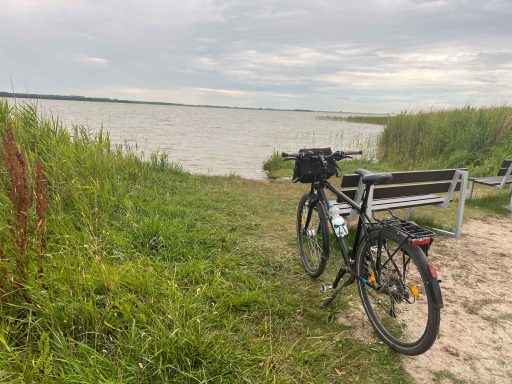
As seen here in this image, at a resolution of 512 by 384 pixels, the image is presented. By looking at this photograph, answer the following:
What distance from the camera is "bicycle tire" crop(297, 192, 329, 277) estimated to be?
10.6 ft

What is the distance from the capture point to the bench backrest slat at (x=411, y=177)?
407cm

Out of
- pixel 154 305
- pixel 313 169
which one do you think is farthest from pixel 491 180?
pixel 154 305

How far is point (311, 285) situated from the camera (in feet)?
11.4

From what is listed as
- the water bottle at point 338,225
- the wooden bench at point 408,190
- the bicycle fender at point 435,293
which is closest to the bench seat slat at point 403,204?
the wooden bench at point 408,190

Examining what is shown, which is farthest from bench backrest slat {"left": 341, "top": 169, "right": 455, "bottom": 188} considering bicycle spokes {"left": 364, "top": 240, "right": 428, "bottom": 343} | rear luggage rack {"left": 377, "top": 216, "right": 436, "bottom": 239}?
rear luggage rack {"left": 377, "top": 216, "right": 436, "bottom": 239}

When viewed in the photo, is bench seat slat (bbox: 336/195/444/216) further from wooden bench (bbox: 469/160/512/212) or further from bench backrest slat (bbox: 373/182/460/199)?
wooden bench (bbox: 469/160/512/212)

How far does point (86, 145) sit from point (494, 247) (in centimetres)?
592

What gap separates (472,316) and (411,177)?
1.88 metres

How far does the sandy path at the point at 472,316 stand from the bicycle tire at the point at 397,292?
18 cm

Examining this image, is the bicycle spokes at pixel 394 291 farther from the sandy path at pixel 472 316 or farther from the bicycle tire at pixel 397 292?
the sandy path at pixel 472 316

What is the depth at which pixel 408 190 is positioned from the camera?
4.65 meters

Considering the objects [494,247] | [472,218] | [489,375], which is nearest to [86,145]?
[489,375]

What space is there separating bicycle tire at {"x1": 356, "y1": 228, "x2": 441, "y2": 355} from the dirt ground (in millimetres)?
140

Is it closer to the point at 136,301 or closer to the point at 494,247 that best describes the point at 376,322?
the point at 136,301
